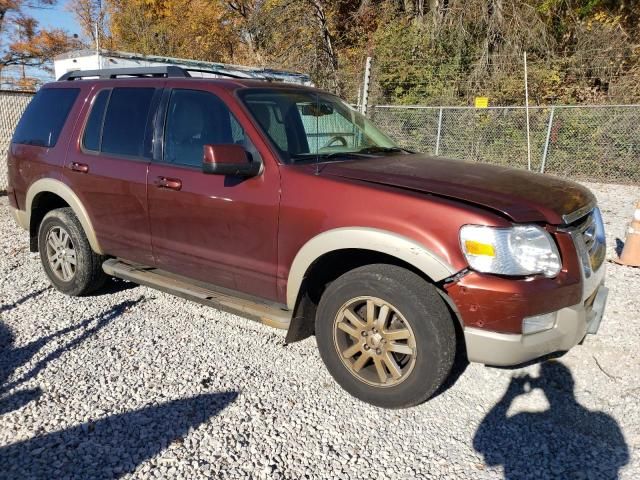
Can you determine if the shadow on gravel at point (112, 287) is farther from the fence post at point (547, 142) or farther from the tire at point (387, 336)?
the fence post at point (547, 142)

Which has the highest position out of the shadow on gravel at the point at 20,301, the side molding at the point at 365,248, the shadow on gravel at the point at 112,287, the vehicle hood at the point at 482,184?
the vehicle hood at the point at 482,184

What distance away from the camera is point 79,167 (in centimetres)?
455

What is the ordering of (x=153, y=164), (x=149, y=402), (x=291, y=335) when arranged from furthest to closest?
1. (x=153, y=164)
2. (x=291, y=335)
3. (x=149, y=402)

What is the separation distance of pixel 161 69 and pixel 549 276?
3.32 m

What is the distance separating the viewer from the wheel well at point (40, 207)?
5.06m

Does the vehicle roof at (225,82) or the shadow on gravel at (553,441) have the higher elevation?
the vehicle roof at (225,82)

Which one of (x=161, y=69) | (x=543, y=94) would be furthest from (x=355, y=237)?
(x=543, y=94)

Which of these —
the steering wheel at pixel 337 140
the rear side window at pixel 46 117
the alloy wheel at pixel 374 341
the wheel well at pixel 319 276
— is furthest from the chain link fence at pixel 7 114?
the alloy wheel at pixel 374 341

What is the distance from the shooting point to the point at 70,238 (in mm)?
4797

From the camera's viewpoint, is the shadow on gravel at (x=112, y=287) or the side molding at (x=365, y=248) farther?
the shadow on gravel at (x=112, y=287)

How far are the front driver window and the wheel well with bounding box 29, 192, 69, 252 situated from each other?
1.73 m

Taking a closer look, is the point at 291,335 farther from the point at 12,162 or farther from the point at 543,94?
the point at 543,94

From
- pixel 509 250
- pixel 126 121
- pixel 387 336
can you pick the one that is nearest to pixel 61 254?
pixel 126 121

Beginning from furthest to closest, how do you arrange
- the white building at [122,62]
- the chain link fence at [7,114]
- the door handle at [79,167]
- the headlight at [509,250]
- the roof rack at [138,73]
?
1. the chain link fence at [7,114]
2. the white building at [122,62]
3. the door handle at [79,167]
4. the roof rack at [138,73]
5. the headlight at [509,250]
